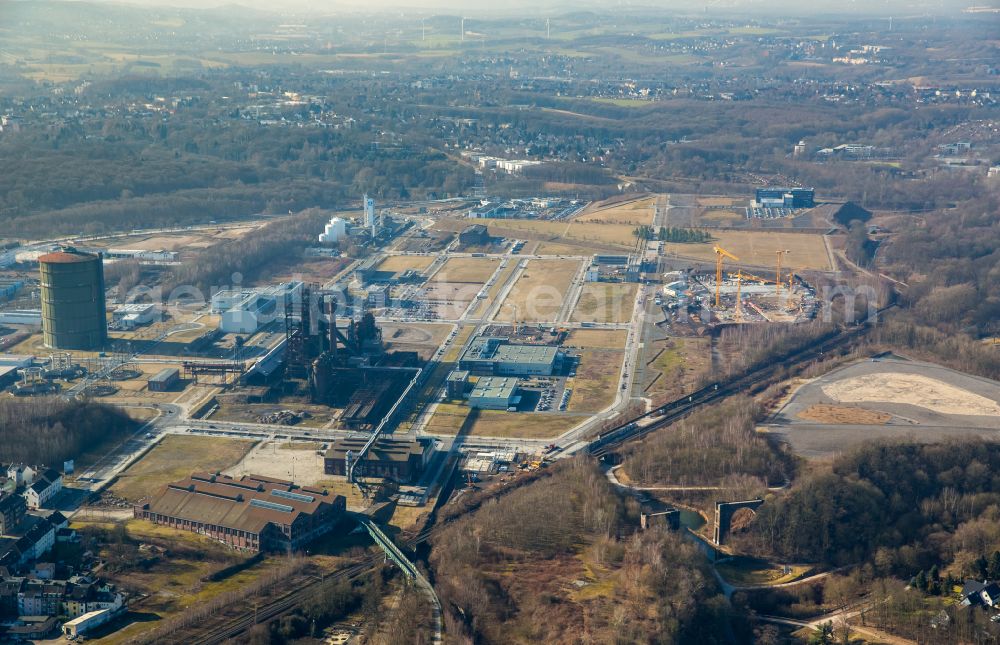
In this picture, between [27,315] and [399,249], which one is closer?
[27,315]

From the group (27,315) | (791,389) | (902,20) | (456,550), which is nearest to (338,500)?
(456,550)

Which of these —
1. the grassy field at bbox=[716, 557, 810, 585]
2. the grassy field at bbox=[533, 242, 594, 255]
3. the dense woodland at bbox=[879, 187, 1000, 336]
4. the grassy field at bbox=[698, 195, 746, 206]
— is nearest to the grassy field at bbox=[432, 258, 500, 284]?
the grassy field at bbox=[533, 242, 594, 255]

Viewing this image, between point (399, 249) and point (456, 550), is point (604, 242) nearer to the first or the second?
point (399, 249)

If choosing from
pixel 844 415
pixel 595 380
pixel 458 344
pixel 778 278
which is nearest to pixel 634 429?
pixel 595 380

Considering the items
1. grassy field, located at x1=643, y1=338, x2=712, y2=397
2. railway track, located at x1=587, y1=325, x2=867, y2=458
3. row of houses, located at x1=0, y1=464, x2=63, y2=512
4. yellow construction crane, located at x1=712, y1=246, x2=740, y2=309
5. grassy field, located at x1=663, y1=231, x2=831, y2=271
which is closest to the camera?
row of houses, located at x1=0, y1=464, x2=63, y2=512

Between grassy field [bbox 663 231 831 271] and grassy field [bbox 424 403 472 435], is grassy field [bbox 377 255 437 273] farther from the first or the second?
grassy field [bbox 424 403 472 435]

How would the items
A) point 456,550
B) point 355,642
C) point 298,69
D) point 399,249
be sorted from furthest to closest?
1. point 298,69
2. point 399,249
3. point 456,550
4. point 355,642

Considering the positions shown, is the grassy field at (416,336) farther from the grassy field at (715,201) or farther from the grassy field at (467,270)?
the grassy field at (715,201)

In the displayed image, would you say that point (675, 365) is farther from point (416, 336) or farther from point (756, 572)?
point (756, 572)
